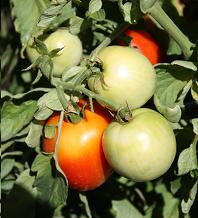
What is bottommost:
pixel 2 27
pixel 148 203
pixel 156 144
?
pixel 148 203

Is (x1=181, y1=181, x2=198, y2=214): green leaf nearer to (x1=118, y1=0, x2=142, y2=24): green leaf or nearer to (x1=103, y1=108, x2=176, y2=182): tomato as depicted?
(x1=103, y1=108, x2=176, y2=182): tomato

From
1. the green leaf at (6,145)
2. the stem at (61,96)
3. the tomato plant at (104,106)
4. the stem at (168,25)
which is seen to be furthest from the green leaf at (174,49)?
the green leaf at (6,145)

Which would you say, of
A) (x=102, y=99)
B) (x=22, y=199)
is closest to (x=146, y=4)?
(x=102, y=99)

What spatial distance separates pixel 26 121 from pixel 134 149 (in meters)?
0.35

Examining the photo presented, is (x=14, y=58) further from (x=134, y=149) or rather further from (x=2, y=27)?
(x=134, y=149)

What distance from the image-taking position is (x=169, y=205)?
4.63 feet

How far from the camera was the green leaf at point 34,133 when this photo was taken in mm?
1232

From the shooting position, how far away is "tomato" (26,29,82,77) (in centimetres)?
116

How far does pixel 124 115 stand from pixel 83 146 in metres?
0.13

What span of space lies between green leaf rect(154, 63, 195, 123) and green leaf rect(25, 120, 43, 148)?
253mm

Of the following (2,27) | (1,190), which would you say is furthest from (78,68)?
(2,27)

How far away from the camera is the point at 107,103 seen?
107 centimetres

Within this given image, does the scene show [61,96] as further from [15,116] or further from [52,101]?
[15,116]

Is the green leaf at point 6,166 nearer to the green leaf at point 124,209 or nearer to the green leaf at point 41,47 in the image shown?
the green leaf at point 124,209
